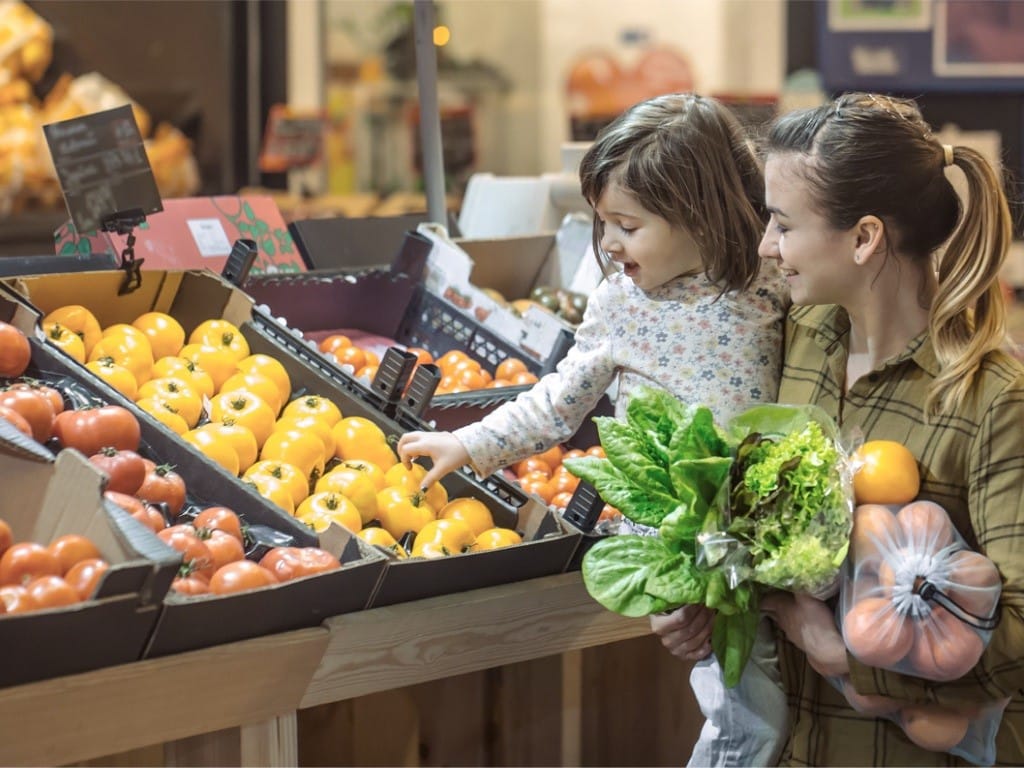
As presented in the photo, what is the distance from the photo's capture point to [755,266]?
207 cm

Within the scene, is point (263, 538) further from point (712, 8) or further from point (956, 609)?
point (712, 8)

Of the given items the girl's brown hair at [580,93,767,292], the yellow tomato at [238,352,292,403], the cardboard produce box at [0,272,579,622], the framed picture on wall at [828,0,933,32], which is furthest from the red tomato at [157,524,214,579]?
the framed picture on wall at [828,0,933,32]

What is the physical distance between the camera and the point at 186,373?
7.97ft

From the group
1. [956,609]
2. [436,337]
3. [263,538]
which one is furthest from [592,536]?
[436,337]

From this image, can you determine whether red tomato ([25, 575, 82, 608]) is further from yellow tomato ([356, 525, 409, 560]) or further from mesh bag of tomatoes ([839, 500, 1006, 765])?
mesh bag of tomatoes ([839, 500, 1006, 765])

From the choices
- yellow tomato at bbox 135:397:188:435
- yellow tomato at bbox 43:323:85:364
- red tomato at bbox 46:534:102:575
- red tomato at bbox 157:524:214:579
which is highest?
yellow tomato at bbox 43:323:85:364

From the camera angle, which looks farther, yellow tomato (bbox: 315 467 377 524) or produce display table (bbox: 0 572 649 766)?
yellow tomato (bbox: 315 467 377 524)

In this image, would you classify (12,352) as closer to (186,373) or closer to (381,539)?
(186,373)

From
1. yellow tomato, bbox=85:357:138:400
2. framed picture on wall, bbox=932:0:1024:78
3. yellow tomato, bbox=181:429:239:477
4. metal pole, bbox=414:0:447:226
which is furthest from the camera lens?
framed picture on wall, bbox=932:0:1024:78

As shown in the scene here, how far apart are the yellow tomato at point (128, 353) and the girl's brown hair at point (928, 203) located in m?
1.28

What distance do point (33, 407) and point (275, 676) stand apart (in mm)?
554

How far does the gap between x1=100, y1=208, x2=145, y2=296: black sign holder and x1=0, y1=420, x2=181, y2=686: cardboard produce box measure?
82 centimetres

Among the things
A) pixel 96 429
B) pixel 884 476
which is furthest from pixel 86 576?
pixel 884 476

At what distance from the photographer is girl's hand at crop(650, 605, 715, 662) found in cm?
175
